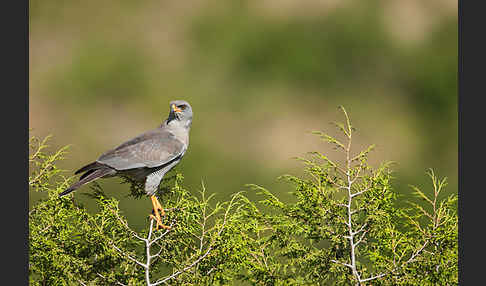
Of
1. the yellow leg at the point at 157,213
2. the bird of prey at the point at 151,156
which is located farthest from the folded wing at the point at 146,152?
the yellow leg at the point at 157,213

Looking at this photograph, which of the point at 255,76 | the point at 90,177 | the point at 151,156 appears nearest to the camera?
the point at 90,177

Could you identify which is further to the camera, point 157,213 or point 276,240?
point 157,213

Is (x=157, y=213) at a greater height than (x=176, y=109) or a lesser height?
lesser

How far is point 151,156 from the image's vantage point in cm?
211

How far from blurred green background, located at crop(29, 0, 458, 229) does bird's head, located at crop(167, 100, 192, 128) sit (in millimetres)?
5166

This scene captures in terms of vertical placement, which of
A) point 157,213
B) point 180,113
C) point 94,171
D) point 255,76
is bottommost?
point 255,76

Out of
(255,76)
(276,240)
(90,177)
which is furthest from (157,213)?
(255,76)

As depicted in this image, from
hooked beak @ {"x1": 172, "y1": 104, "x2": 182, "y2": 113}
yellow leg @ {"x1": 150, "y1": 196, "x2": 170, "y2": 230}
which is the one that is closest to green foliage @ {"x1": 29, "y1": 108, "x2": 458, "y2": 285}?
yellow leg @ {"x1": 150, "y1": 196, "x2": 170, "y2": 230}

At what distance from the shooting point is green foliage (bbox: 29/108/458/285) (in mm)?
1649

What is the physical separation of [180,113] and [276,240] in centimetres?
78

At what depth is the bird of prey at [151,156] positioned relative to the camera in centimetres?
196

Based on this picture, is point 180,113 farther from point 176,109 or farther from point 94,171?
point 94,171

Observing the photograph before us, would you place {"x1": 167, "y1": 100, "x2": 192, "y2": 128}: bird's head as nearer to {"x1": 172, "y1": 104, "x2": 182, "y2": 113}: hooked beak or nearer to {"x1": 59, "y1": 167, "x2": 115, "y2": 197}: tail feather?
{"x1": 172, "y1": 104, "x2": 182, "y2": 113}: hooked beak

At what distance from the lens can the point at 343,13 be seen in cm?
1118
